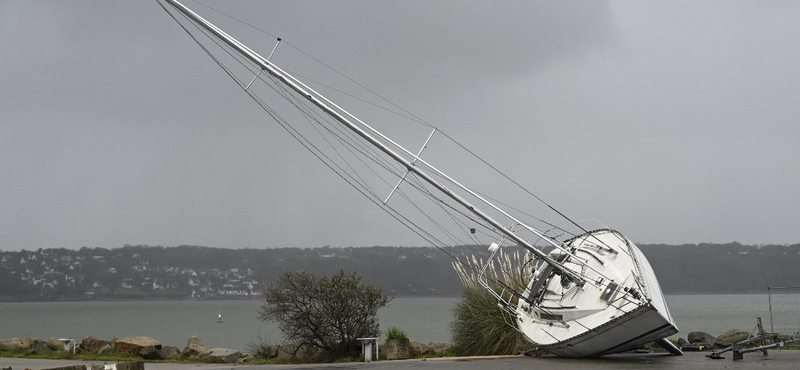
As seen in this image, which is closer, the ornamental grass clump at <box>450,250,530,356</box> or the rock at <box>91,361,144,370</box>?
the rock at <box>91,361,144,370</box>

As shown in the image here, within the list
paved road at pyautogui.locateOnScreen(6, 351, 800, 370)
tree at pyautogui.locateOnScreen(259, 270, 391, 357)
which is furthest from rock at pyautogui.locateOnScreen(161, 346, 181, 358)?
paved road at pyautogui.locateOnScreen(6, 351, 800, 370)

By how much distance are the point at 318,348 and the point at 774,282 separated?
118573mm

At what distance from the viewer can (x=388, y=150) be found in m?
21.0

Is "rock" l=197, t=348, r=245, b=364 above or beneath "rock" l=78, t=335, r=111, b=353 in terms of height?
beneath

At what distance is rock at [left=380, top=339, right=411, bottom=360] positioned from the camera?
76.6ft

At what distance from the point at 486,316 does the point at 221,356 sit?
7751mm

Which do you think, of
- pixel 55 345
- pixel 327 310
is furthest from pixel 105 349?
pixel 327 310

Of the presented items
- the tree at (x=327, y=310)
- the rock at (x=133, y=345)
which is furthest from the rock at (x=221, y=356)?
the rock at (x=133, y=345)

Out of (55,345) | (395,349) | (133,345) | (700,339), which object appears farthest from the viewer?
(55,345)

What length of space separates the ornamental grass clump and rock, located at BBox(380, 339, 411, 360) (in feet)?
4.73

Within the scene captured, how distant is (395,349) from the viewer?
77.0ft

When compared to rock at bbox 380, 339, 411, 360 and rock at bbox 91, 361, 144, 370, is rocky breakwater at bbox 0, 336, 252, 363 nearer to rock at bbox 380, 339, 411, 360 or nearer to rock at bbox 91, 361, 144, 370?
rock at bbox 380, 339, 411, 360

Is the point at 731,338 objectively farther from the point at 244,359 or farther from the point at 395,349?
the point at 244,359

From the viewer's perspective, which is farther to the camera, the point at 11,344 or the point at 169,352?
the point at 11,344
